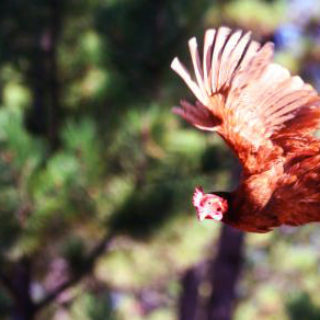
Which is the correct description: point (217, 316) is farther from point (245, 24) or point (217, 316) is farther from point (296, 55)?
point (296, 55)

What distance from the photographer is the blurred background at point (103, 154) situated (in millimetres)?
4312

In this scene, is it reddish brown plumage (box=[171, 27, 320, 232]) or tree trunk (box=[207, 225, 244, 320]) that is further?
tree trunk (box=[207, 225, 244, 320])

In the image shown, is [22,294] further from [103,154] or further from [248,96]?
[248,96]

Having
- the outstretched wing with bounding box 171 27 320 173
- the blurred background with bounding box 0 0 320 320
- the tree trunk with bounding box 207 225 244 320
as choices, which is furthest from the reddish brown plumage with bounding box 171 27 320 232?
the tree trunk with bounding box 207 225 244 320

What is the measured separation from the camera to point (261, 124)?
2.12m

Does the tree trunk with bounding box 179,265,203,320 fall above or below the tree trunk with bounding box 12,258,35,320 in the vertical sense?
below

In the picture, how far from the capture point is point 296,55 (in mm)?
8125

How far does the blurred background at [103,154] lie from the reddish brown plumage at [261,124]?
6.86 feet

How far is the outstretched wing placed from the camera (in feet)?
6.41

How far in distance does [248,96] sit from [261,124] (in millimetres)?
89

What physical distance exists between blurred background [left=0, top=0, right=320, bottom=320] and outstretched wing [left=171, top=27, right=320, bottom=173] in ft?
6.78

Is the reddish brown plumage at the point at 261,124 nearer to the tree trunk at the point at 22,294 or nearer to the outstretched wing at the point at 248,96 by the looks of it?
the outstretched wing at the point at 248,96

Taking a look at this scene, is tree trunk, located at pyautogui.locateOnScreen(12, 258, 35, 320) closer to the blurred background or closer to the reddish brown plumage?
the blurred background


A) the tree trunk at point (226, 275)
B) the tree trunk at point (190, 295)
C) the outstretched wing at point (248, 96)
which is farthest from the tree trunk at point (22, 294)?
the tree trunk at point (190, 295)
